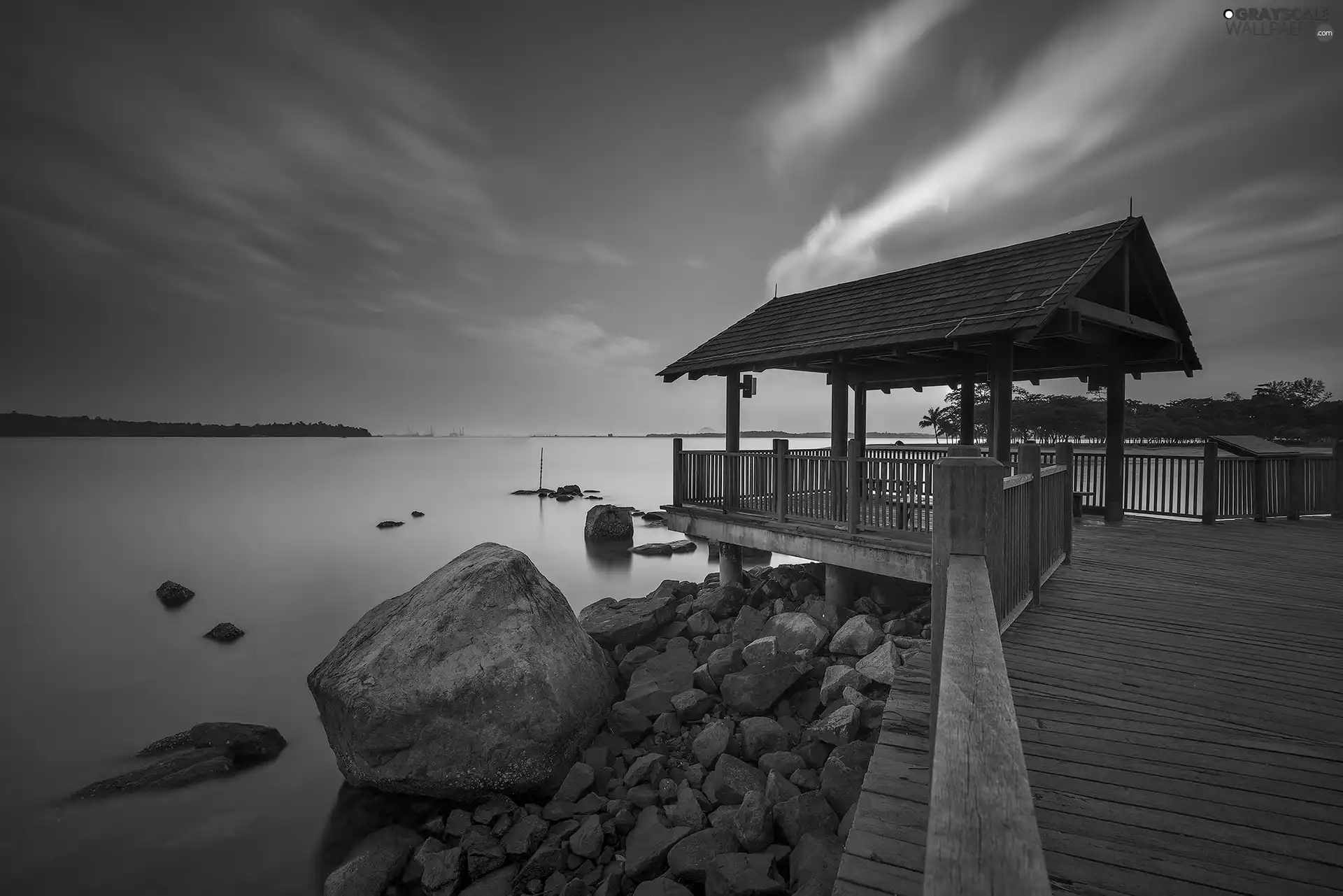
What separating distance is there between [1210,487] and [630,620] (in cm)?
1111

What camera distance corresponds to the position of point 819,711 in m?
6.87

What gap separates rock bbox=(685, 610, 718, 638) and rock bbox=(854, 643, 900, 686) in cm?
308

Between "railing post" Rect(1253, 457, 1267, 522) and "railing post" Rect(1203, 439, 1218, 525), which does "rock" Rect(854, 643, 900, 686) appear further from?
"railing post" Rect(1253, 457, 1267, 522)

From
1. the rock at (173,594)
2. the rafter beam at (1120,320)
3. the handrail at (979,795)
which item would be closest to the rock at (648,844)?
the handrail at (979,795)

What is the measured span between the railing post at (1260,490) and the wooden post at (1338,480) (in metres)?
1.62

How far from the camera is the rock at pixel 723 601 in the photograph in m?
10.3

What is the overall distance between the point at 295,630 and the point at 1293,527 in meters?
21.0

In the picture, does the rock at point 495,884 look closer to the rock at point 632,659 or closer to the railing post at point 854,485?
the rock at point 632,659

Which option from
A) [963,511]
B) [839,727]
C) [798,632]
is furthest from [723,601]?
[963,511]

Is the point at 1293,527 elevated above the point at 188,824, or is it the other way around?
the point at 1293,527

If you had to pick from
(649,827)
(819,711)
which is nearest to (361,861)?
(649,827)

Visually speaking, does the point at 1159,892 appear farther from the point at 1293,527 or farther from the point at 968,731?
the point at 1293,527

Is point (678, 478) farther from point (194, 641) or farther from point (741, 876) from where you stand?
point (194, 641)

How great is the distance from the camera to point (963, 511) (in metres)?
3.10
